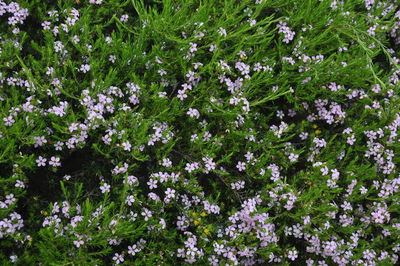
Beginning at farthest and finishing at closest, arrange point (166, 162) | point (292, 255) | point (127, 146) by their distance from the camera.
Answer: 1. point (292, 255)
2. point (166, 162)
3. point (127, 146)

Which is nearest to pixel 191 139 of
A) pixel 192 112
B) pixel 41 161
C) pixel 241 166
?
pixel 192 112

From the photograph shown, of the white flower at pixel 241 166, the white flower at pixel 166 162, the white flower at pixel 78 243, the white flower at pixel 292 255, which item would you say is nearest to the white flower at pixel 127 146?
the white flower at pixel 166 162

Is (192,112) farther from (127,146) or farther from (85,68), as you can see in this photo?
(85,68)

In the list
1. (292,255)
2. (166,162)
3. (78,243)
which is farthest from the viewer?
(292,255)

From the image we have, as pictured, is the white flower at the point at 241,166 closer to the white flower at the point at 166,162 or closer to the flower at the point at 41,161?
the white flower at the point at 166,162

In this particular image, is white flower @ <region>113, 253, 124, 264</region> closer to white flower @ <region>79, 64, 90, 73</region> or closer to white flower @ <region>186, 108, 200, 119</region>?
white flower @ <region>186, 108, 200, 119</region>

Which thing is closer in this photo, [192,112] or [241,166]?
[192,112]

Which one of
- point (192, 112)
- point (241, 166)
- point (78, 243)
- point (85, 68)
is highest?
point (85, 68)

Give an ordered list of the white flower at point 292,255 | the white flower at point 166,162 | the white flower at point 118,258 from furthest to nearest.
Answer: the white flower at point 292,255 → the white flower at point 166,162 → the white flower at point 118,258

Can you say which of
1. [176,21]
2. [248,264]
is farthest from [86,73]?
[248,264]

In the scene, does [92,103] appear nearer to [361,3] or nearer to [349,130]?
[349,130]
